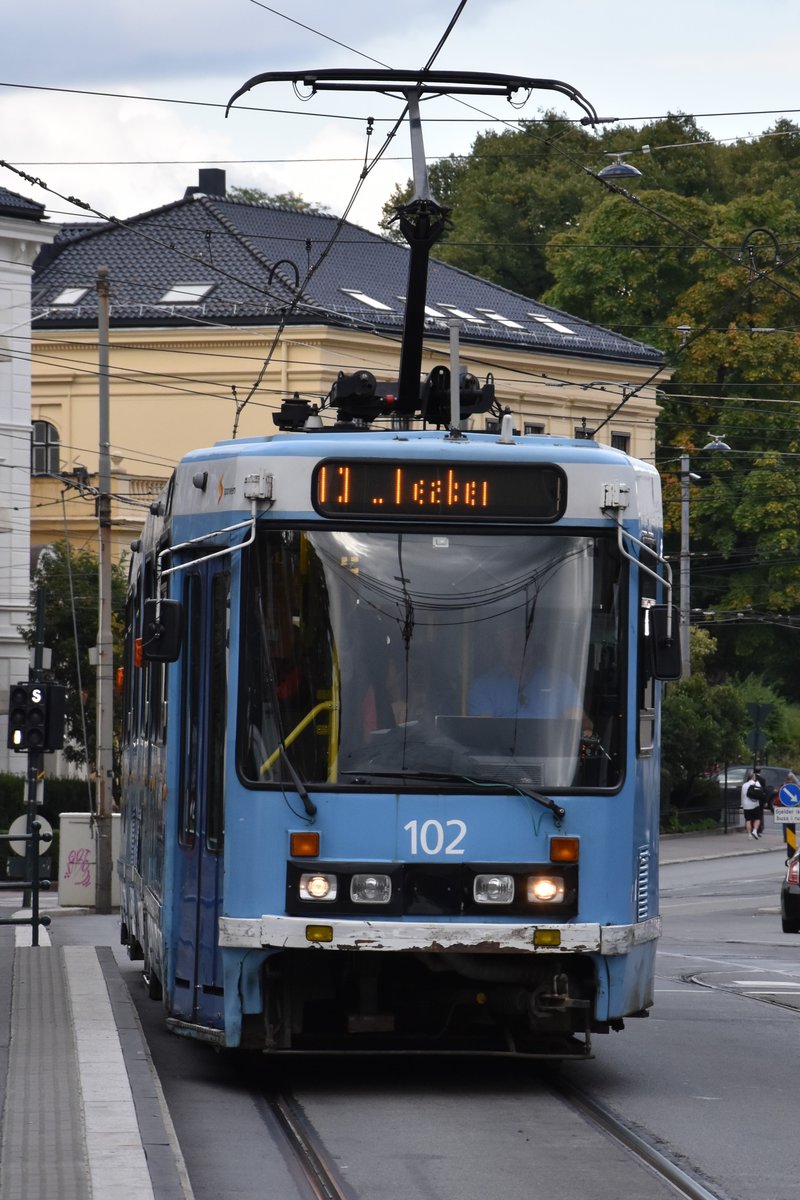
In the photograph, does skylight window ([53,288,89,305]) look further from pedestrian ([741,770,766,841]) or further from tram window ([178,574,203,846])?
tram window ([178,574,203,846])

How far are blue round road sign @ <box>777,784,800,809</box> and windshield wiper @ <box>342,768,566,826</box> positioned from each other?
2788cm

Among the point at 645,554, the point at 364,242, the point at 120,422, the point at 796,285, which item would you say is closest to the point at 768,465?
the point at 796,285

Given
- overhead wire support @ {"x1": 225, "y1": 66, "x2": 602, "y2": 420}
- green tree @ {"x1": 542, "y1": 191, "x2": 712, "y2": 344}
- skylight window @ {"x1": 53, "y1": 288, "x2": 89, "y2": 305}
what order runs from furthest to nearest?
green tree @ {"x1": 542, "y1": 191, "x2": 712, "y2": 344}
skylight window @ {"x1": 53, "y1": 288, "x2": 89, "y2": 305}
overhead wire support @ {"x1": 225, "y1": 66, "x2": 602, "y2": 420}

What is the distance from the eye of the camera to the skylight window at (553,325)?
58438 mm

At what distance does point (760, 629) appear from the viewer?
6344cm

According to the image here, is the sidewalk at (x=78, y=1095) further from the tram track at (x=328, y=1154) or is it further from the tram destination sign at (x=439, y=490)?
the tram destination sign at (x=439, y=490)

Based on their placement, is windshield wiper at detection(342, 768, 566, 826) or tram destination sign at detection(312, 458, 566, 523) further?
tram destination sign at detection(312, 458, 566, 523)

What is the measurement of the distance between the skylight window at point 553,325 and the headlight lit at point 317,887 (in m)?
48.8

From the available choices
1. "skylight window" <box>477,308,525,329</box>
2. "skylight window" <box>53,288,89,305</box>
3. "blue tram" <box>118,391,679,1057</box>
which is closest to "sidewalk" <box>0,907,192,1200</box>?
"blue tram" <box>118,391,679,1057</box>

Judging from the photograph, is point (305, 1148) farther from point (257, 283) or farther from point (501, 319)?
point (501, 319)

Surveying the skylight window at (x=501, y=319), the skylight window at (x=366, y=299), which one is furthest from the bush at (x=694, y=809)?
the skylight window at (x=366, y=299)

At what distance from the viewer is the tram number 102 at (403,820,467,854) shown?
1020 cm

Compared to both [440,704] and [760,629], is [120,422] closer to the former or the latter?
[760,629]

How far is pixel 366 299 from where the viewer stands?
5334cm
